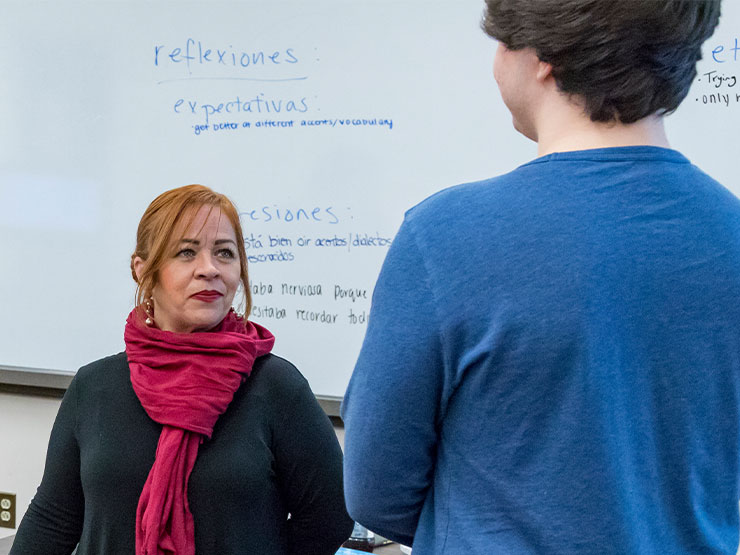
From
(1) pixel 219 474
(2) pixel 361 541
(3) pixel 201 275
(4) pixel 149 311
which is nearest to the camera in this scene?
(1) pixel 219 474

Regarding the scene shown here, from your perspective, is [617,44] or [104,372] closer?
[617,44]

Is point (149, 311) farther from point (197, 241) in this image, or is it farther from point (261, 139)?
point (261, 139)

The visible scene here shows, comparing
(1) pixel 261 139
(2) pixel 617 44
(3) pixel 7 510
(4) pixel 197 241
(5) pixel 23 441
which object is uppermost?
(1) pixel 261 139

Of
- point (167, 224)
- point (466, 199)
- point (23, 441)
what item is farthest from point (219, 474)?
point (23, 441)

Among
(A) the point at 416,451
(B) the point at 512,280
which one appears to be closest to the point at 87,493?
(A) the point at 416,451

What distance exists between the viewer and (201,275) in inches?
59.0

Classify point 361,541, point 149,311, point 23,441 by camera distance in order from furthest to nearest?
point 23,441 < point 361,541 < point 149,311

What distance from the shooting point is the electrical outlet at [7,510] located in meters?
2.47

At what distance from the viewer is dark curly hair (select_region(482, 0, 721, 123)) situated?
73 cm

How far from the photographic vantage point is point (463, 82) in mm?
1999

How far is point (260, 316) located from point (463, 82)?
0.77m

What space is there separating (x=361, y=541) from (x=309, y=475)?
1.39 feet

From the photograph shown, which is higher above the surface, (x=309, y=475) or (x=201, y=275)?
(x=201, y=275)

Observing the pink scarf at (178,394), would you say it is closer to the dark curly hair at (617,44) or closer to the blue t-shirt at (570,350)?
the blue t-shirt at (570,350)
